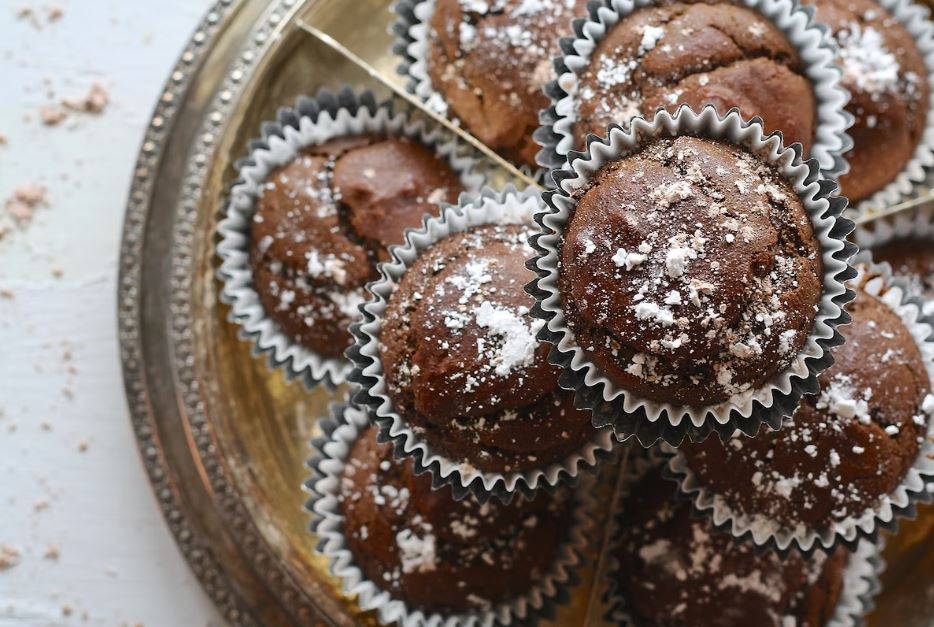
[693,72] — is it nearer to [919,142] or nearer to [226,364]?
[919,142]

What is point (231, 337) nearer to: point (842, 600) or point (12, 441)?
point (12, 441)

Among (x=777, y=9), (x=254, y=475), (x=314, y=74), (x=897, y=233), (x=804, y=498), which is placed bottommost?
(x=254, y=475)

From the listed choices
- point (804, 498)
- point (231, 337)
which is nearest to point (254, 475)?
point (231, 337)

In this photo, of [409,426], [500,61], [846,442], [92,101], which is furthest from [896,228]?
[92,101]

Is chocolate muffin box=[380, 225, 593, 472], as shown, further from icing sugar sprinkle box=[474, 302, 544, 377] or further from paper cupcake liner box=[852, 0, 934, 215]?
paper cupcake liner box=[852, 0, 934, 215]

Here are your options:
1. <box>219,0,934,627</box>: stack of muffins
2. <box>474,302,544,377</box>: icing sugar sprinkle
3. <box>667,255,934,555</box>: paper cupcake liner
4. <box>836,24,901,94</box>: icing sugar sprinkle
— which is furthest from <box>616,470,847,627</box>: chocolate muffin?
<box>836,24,901,94</box>: icing sugar sprinkle

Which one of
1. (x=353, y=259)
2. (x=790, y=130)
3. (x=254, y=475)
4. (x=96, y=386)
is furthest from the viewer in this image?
(x=96, y=386)

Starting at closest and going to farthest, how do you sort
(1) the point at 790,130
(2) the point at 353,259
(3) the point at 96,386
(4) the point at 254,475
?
(1) the point at 790,130 → (2) the point at 353,259 → (4) the point at 254,475 → (3) the point at 96,386

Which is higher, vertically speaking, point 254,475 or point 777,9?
point 777,9
